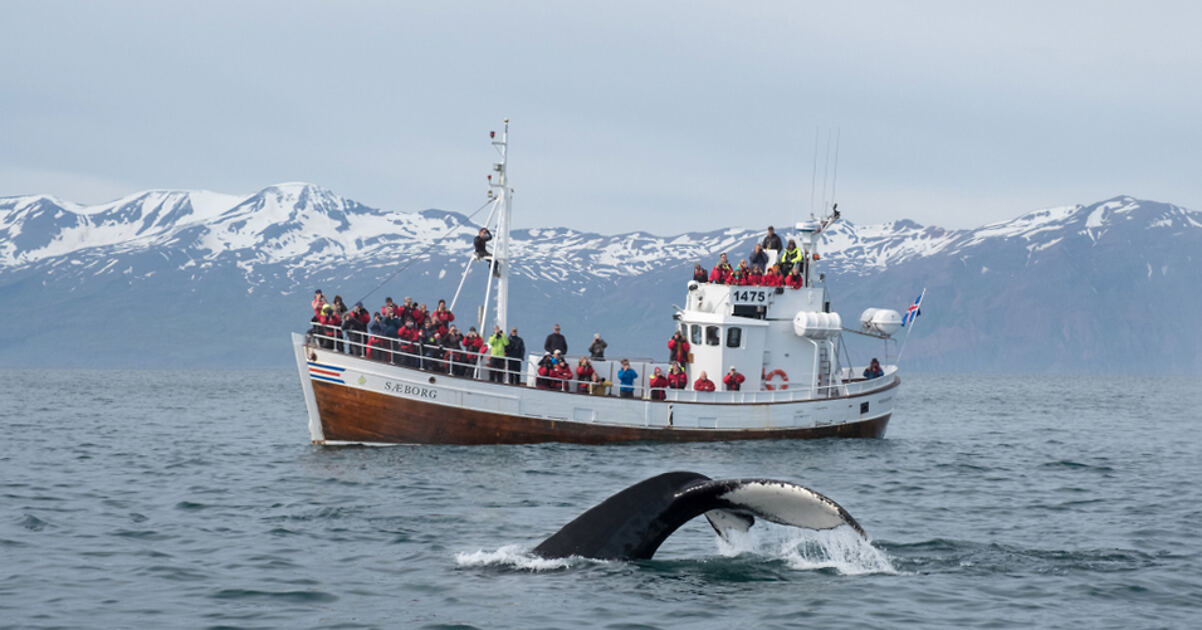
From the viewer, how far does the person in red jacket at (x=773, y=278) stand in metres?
38.1

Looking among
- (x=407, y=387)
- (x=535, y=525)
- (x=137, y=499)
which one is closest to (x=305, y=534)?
(x=535, y=525)

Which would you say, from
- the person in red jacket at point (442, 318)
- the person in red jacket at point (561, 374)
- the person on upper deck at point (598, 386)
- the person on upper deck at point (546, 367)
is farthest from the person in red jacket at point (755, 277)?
the person in red jacket at point (442, 318)

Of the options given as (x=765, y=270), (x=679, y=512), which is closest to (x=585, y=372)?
(x=765, y=270)

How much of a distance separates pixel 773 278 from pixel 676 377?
4784mm

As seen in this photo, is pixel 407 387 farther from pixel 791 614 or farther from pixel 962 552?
pixel 791 614

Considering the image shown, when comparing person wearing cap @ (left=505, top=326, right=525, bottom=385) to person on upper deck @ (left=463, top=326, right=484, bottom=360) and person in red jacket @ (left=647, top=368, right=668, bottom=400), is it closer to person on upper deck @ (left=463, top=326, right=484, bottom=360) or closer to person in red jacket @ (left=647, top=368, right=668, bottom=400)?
person on upper deck @ (left=463, top=326, right=484, bottom=360)

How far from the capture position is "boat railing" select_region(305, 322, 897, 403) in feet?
109

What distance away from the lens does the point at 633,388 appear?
35156mm

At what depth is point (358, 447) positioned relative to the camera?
110 ft

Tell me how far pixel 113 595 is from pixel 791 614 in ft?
25.7

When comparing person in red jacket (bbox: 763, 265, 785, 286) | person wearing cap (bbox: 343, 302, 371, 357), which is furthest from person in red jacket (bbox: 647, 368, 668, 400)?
person wearing cap (bbox: 343, 302, 371, 357)

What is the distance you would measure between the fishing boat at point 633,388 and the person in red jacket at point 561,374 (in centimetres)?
23

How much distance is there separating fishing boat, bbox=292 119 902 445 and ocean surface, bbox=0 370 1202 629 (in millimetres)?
970

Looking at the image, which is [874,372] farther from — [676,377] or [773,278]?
[676,377]
